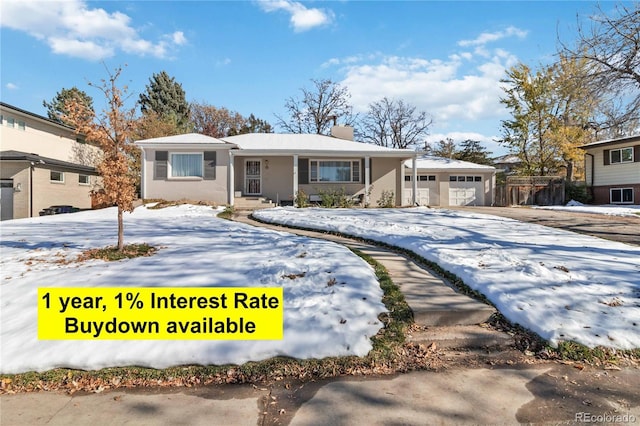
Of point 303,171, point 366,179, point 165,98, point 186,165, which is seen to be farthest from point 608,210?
point 165,98

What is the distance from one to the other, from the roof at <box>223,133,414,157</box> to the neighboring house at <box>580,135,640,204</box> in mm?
13452

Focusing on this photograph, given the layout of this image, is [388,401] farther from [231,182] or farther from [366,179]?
[366,179]

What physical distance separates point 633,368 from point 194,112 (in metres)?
41.1

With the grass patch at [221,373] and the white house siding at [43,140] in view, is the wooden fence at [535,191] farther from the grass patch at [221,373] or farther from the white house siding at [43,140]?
the white house siding at [43,140]

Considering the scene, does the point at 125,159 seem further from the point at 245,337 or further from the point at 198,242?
the point at 245,337

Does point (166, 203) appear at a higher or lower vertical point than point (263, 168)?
lower

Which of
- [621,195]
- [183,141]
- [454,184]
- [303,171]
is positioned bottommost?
[621,195]

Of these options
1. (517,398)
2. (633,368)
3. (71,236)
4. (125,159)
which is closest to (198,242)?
(125,159)

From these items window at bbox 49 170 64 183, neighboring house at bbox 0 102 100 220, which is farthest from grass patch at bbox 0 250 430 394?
window at bbox 49 170 64 183

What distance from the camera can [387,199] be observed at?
18078 millimetres

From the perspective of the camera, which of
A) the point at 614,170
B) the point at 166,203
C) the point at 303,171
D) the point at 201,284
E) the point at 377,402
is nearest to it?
the point at 377,402

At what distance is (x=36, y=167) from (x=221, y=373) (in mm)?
20941

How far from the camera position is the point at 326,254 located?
6129 mm

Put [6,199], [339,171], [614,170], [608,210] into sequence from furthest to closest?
[614,170] < [339,171] < [6,199] < [608,210]
